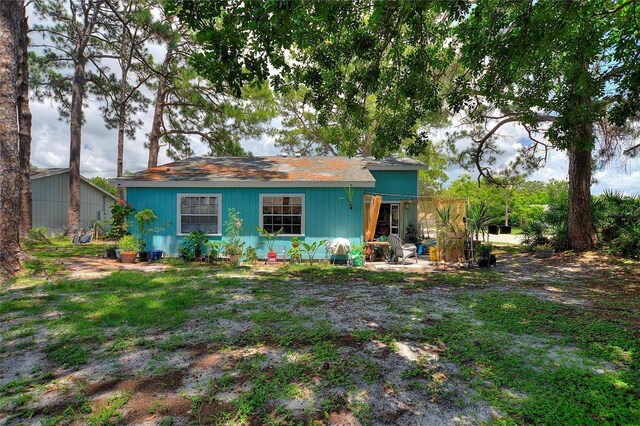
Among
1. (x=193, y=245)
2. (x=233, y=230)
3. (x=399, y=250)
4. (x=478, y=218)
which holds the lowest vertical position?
(x=399, y=250)

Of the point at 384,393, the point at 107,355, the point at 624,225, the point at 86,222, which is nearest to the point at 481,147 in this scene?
the point at 624,225

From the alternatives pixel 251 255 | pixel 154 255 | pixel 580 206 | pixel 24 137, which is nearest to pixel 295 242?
pixel 251 255

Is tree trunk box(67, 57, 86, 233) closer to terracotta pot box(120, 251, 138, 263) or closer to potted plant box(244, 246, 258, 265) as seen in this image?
terracotta pot box(120, 251, 138, 263)

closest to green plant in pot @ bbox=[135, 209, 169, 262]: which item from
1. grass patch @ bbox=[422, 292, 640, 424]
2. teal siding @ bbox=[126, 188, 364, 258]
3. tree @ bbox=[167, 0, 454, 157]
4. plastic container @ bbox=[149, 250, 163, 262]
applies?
plastic container @ bbox=[149, 250, 163, 262]

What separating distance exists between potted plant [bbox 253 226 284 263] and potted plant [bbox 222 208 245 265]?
634 millimetres

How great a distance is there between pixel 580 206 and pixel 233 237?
1287 centimetres

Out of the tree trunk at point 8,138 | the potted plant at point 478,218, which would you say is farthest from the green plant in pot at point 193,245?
the potted plant at point 478,218

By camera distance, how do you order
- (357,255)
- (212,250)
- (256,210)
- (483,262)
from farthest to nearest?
(256,210) < (212,250) < (357,255) < (483,262)

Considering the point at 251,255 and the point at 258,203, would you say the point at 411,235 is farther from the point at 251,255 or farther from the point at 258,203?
the point at 251,255

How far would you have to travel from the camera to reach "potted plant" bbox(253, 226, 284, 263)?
10.4 m

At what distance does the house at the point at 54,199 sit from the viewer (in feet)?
63.0

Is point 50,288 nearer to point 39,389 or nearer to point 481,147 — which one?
point 39,389

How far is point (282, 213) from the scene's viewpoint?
1086 centimetres

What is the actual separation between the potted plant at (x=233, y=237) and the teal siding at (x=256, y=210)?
0.63ft
